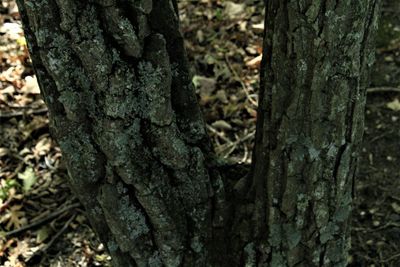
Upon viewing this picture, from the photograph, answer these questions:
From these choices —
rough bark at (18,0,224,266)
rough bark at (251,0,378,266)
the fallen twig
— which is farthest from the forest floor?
rough bark at (18,0,224,266)

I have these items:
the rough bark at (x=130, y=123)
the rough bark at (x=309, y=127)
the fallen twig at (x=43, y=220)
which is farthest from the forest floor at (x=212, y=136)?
the rough bark at (x=130, y=123)

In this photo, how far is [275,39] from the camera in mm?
1433

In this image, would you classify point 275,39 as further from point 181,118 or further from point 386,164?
point 386,164

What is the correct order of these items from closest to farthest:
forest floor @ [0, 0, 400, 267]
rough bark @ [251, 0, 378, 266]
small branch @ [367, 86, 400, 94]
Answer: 1. rough bark @ [251, 0, 378, 266]
2. forest floor @ [0, 0, 400, 267]
3. small branch @ [367, 86, 400, 94]

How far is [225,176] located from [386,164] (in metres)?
1.34

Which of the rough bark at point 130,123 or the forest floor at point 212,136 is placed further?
the forest floor at point 212,136

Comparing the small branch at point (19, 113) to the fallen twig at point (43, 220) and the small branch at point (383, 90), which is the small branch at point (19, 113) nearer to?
the fallen twig at point (43, 220)

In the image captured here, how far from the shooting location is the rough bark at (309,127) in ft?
4.43

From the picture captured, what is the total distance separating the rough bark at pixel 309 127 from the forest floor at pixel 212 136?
75 centimetres

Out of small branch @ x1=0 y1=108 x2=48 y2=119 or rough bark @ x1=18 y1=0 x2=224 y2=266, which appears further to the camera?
small branch @ x1=0 y1=108 x2=48 y2=119

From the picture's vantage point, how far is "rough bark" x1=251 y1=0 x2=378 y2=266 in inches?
53.2

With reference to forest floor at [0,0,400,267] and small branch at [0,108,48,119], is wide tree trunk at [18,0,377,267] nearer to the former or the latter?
forest floor at [0,0,400,267]

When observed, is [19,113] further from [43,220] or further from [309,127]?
[309,127]

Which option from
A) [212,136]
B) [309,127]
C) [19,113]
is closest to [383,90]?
[212,136]
